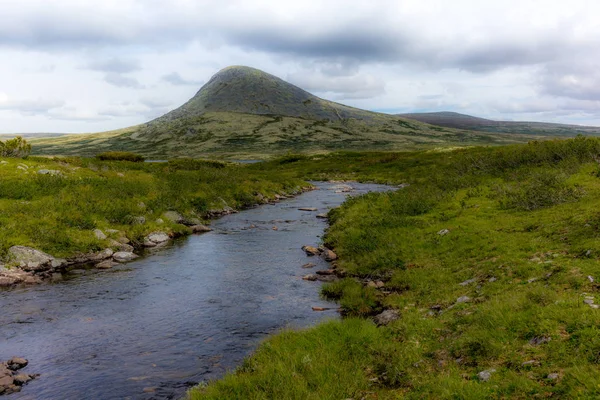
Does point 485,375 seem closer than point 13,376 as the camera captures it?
Yes

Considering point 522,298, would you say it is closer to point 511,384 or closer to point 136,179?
point 511,384

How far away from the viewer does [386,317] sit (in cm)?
1498

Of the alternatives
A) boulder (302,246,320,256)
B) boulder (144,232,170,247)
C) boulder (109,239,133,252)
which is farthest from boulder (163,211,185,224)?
boulder (302,246,320,256)

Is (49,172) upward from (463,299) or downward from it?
upward

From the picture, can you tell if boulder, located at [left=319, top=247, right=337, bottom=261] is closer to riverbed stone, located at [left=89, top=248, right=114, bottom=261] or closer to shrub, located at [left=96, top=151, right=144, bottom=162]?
riverbed stone, located at [left=89, top=248, right=114, bottom=261]

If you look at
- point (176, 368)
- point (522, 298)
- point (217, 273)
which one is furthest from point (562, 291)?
point (217, 273)

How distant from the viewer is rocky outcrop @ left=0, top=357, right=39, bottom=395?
1148 centimetres

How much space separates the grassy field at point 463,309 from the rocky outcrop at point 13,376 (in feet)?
19.1

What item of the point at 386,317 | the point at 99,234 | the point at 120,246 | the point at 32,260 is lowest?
the point at 386,317

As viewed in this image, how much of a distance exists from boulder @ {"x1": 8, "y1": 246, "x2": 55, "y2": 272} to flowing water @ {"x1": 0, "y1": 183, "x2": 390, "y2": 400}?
1.75m

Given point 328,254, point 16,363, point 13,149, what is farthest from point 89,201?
point 16,363

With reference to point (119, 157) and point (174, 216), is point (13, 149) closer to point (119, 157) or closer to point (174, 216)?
point (174, 216)

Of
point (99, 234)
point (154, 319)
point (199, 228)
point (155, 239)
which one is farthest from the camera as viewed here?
point (199, 228)

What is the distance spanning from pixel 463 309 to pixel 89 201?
98.3 ft
